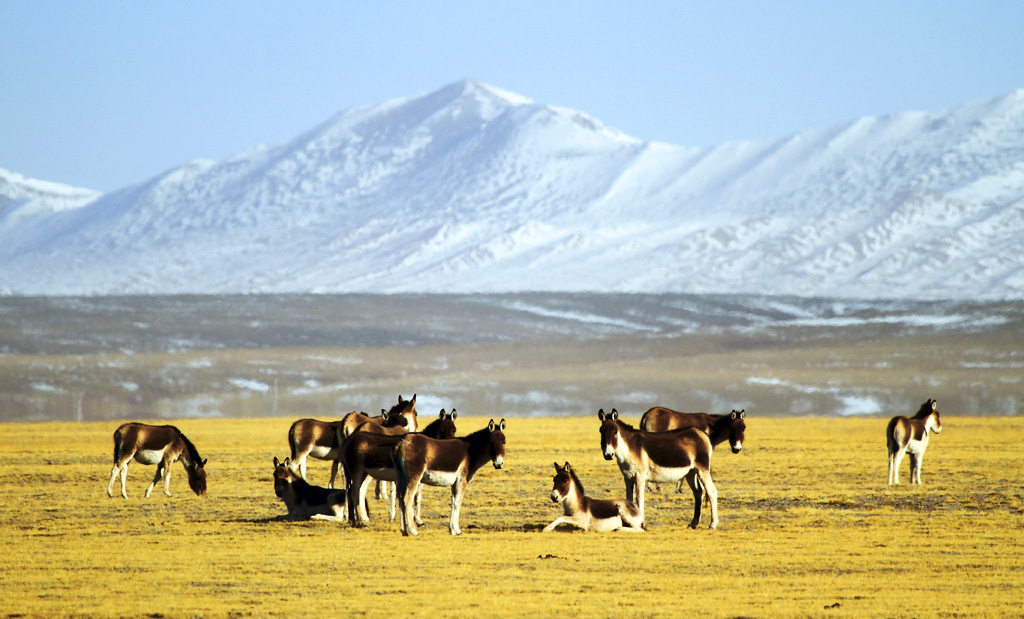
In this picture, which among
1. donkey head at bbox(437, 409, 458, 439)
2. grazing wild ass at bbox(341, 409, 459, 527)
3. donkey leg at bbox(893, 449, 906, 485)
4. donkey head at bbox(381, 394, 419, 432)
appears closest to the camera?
grazing wild ass at bbox(341, 409, 459, 527)

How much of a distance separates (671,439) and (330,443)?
21.4ft

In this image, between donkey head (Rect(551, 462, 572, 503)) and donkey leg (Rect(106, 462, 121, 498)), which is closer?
donkey head (Rect(551, 462, 572, 503))

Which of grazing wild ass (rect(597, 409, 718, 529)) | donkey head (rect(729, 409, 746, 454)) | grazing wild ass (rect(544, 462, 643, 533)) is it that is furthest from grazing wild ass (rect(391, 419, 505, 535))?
donkey head (rect(729, 409, 746, 454))

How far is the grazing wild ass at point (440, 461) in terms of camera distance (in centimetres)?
1538

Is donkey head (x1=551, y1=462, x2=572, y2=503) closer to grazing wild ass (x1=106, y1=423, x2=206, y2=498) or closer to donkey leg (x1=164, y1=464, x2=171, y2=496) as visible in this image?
grazing wild ass (x1=106, y1=423, x2=206, y2=498)

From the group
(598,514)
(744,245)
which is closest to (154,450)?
(598,514)

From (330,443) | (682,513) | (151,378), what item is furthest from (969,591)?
(151,378)

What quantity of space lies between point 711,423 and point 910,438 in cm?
572

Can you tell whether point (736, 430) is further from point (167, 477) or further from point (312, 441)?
point (167, 477)

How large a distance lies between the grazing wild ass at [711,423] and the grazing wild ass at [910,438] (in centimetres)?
410

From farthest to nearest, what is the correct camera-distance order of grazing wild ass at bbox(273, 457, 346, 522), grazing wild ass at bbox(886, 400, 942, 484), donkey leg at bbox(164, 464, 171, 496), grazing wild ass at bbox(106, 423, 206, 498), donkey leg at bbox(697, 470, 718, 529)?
grazing wild ass at bbox(886, 400, 942, 484) < donkey leg at bbox(164, 464, 171, 496) < grazing wild ass at bbox(106, 423, 206, 498) < grazing wild ass at bbox(273, 457, 346, 522) < donkey leg at bbox(697, 470, 718, 529)

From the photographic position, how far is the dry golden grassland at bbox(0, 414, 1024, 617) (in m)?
11.9

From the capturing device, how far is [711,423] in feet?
59.6

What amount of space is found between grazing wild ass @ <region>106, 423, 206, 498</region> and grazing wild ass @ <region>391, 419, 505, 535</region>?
225 inches
